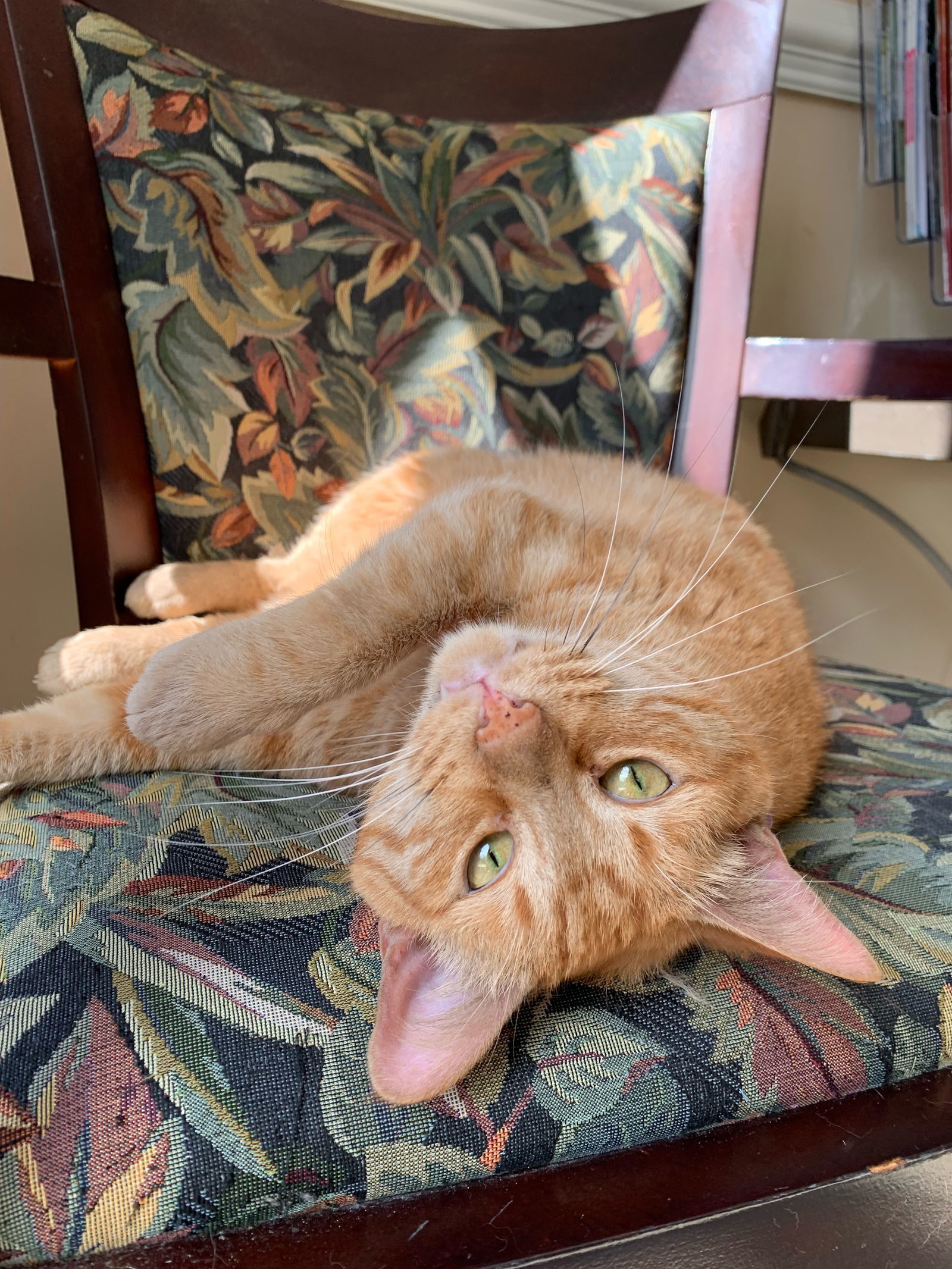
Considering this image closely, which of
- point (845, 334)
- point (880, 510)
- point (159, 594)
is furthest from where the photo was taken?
point (880, 510)

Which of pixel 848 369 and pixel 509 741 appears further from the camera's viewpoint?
pixel 848 369

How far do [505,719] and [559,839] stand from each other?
13 cm

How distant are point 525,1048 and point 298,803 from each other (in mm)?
505

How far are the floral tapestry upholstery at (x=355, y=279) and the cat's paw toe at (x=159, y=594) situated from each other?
0.10 metres

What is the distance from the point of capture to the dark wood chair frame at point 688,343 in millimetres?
592

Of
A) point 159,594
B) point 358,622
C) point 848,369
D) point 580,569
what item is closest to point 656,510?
point 580,569

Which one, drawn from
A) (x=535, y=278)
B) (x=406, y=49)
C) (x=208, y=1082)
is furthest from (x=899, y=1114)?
(x=406, y=49)

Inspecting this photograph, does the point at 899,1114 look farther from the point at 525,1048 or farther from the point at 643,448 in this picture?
the point at 643,448

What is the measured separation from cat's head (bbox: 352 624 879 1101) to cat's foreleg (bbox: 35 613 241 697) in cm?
52

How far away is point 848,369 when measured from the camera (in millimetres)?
1402

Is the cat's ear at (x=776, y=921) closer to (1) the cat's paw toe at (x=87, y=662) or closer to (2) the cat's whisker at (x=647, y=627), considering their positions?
(2) the cat's whisker at (x=647, y=627)

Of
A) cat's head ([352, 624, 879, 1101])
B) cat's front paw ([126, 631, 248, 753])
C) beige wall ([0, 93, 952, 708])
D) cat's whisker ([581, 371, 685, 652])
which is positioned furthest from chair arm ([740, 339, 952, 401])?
cat's front paw ([126, 631, 248, 753])

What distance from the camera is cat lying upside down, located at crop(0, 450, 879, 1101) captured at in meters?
0.81

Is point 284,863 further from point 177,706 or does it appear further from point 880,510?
point 880,510
